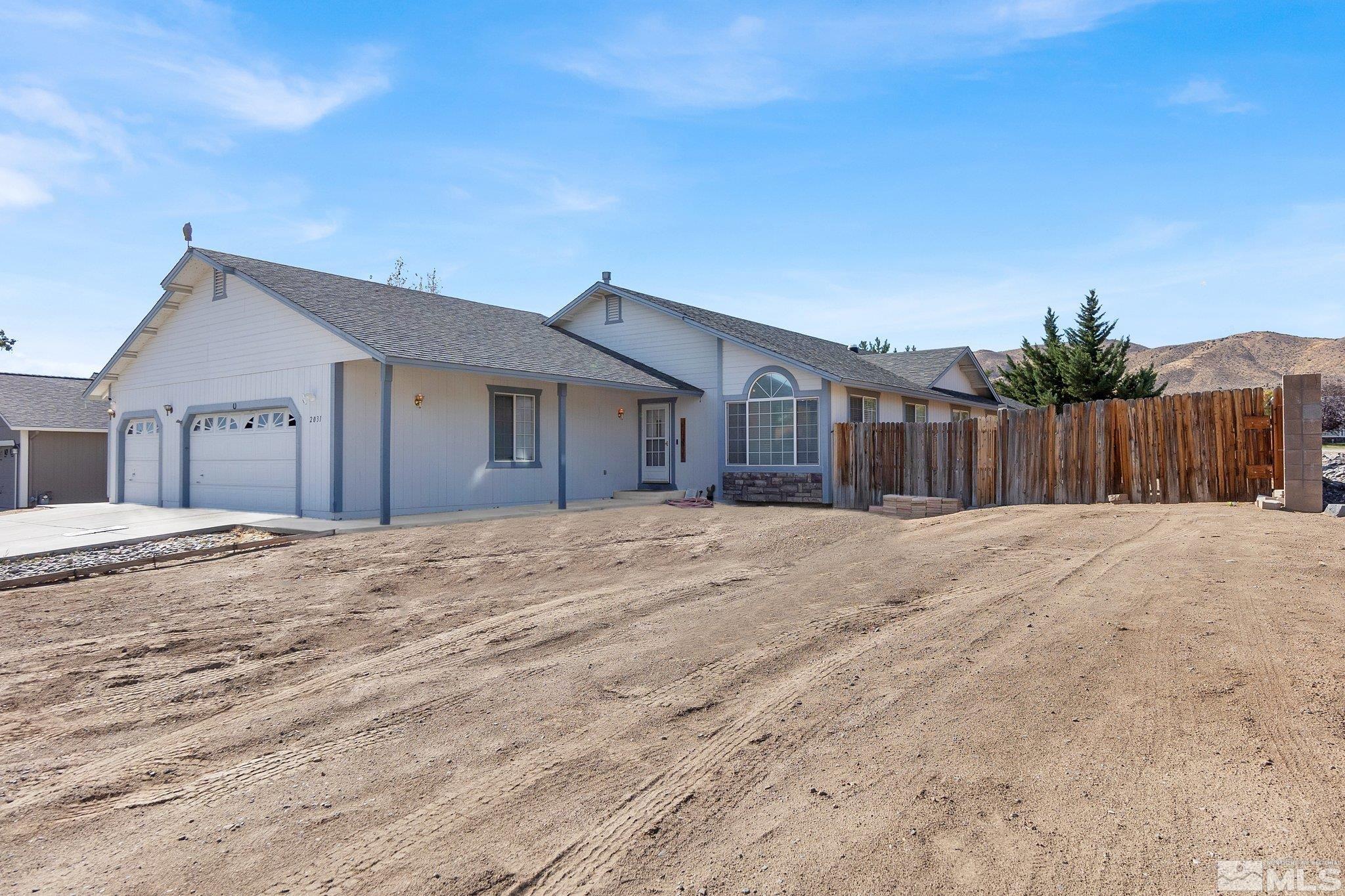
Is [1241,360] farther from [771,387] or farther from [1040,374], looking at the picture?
[771,387]

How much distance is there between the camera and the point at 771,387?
16.8 meters

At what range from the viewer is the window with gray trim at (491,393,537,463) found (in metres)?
15.8

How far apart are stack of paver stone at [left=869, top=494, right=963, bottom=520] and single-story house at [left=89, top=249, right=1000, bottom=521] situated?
6.70 ft

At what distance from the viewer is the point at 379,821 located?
3.25 metres

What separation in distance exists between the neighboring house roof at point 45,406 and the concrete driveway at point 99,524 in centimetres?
886


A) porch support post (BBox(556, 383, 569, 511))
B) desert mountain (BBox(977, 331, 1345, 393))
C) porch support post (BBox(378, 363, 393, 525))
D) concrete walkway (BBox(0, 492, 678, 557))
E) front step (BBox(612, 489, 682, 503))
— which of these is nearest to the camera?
concrete walkway (BBox(0, 492, 678, 557))

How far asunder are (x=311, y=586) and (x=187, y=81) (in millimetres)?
8654

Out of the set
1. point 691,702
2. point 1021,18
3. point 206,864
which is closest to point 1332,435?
point 1021,18

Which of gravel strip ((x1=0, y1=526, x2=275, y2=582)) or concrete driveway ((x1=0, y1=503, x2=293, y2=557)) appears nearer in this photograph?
gravel strip ((x1=0, y1=526, x2=275, y2=582))

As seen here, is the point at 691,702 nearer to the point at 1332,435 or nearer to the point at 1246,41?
the point at 1246,41

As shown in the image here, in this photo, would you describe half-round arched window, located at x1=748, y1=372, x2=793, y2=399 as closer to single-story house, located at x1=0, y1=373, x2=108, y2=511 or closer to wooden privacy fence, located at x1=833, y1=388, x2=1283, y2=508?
wooden privacy fence, located at x1=833, y1=388, x2=1283, y2=508

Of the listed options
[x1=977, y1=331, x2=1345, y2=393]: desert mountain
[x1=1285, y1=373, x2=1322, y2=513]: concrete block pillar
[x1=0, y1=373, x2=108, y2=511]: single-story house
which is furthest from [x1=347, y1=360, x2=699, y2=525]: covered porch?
[x1=977, y1=331, x2=1345, y2=393]: desert mountain

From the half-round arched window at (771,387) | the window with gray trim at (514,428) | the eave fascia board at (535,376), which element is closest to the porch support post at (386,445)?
the eave fascia board at (535,376)

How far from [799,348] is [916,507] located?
22.6 feet
